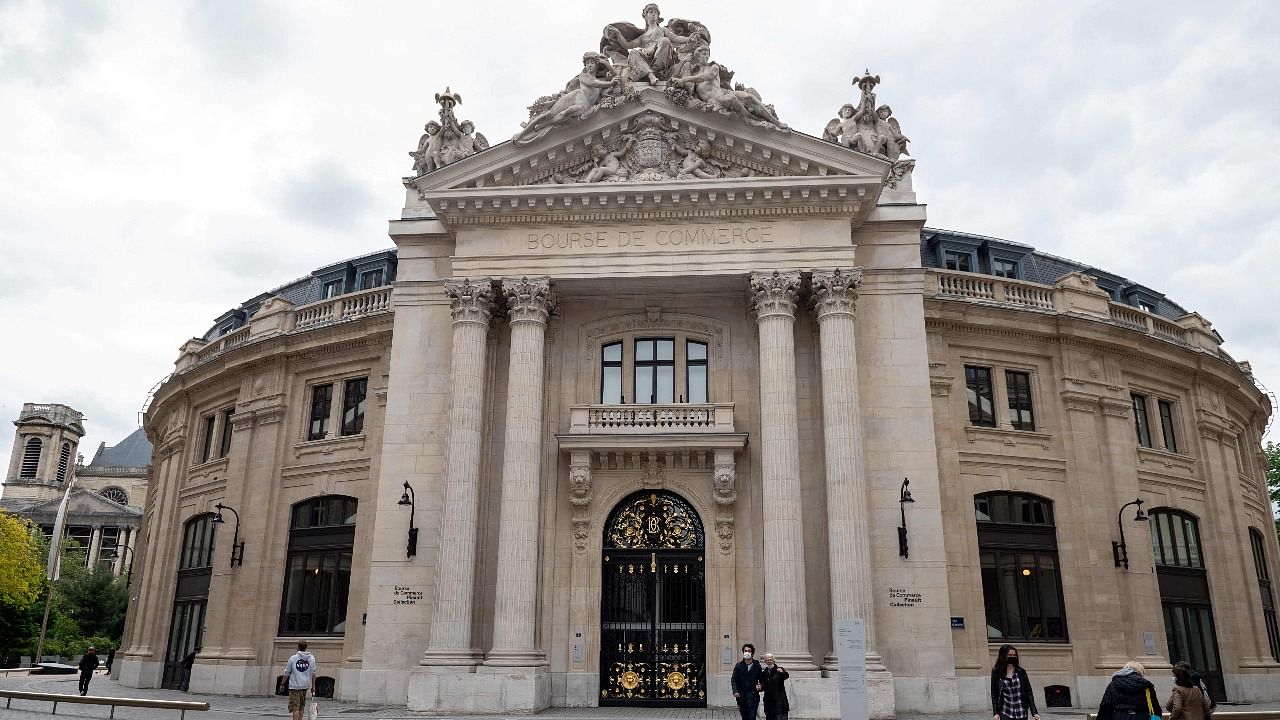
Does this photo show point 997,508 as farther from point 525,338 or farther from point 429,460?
point 429,460

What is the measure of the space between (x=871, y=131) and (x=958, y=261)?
983 cm

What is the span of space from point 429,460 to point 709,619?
30.0 feet

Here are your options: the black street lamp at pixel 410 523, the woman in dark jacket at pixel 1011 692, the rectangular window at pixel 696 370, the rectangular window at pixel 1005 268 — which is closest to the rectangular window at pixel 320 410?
the black street lamp at pixel 410 523

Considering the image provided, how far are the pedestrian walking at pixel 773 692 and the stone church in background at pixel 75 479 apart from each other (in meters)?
98.5

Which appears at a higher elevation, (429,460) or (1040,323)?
(1040,323)

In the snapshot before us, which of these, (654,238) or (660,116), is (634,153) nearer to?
(660,116)

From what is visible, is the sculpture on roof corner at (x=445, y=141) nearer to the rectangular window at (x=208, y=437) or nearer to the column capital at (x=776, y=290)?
the column capital at (x=776, y=290)

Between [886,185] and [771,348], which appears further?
[886,185]

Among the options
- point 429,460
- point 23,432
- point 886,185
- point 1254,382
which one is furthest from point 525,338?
point 23,432

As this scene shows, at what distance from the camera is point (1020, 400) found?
3016cm

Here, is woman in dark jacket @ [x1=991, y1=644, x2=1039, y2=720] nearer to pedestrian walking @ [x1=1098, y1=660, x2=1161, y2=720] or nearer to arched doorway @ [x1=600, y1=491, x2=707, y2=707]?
pedestrian walking @ [x1=1098, y1=660, x2=1161, y2=720]

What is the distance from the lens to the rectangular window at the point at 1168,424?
32.3 meters

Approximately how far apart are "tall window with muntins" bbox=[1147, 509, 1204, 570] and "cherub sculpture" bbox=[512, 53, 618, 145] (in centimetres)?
2255

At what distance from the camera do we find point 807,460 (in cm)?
2525
